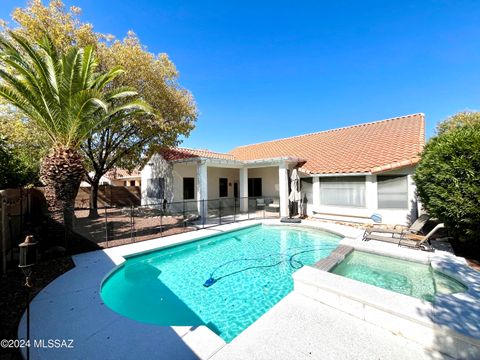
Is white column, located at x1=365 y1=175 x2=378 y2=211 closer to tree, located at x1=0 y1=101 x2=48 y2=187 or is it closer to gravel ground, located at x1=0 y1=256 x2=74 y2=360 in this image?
gravel ground, located at x1=0 y1=256 x2=74 y2=360

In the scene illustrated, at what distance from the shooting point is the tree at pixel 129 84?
11.6 meters

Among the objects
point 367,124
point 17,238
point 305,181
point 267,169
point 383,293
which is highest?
point 367,124

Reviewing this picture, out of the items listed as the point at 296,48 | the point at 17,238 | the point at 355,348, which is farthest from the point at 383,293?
the point at 296,48

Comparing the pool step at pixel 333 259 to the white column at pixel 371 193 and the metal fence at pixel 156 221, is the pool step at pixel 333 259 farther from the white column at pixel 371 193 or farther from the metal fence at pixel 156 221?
the metal fence at pixel 156 221

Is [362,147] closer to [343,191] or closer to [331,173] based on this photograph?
[331,173]

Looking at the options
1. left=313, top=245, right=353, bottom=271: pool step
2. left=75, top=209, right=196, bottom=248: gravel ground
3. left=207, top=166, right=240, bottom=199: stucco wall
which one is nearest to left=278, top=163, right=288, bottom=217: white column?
left=75, top=209, right=196, bottom=248: gravel ground

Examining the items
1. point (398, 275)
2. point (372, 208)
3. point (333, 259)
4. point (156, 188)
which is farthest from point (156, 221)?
point (372, 208)

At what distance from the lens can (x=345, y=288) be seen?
15.2 ft

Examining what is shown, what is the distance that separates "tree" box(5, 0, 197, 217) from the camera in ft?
38.0

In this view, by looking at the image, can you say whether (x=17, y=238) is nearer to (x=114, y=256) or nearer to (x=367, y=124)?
(x=114, y=256)

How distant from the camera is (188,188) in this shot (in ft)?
57.5

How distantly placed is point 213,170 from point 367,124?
47.0 feet

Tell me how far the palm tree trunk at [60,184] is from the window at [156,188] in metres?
9.54

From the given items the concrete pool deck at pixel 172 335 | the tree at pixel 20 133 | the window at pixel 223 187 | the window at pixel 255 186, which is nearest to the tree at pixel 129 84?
the tree at pixel 20 133
